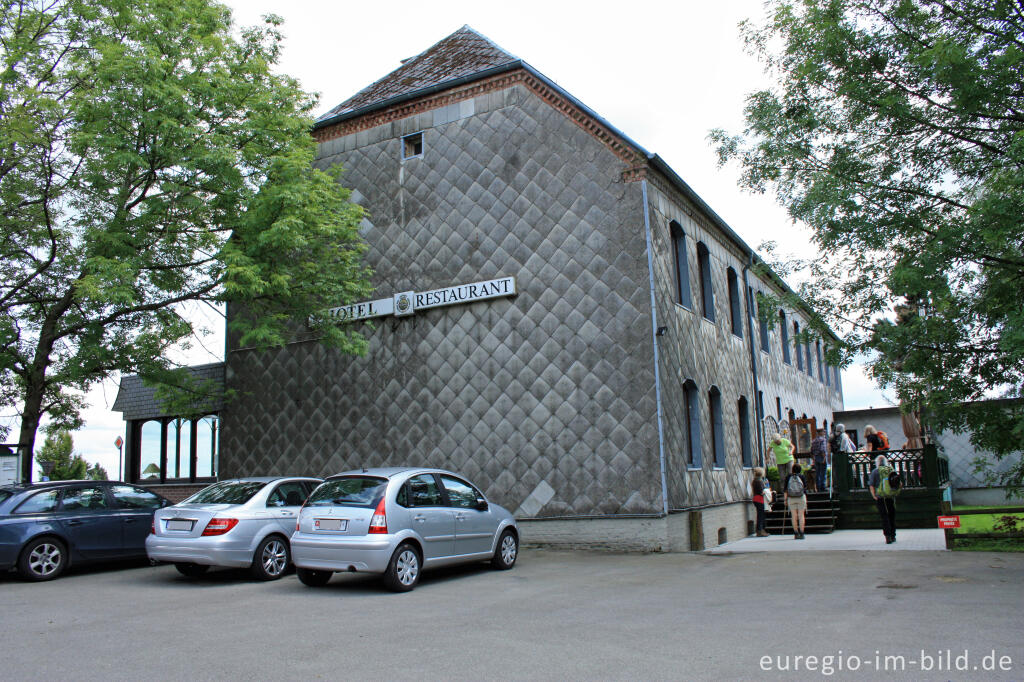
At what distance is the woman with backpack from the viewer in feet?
53.5

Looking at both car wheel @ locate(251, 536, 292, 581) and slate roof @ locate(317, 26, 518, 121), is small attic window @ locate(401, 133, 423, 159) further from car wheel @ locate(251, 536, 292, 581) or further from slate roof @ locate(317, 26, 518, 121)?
car wheel @ locate(251, 536, 292, 581)

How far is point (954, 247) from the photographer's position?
417 inches

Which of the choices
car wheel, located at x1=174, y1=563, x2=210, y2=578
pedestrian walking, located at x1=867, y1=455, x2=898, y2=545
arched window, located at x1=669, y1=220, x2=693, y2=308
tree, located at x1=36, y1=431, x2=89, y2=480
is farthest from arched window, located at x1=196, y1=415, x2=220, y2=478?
tree, located at x1=36, y1=431, x2=89, y2=480

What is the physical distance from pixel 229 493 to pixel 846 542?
1192 cm

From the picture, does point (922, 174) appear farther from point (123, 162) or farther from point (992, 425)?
point (123, 162)

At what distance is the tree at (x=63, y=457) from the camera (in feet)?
140

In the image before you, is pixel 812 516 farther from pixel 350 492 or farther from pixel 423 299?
pixel 350 492

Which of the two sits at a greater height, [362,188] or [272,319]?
[362,188]

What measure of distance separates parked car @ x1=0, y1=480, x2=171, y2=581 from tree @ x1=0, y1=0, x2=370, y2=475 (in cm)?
310

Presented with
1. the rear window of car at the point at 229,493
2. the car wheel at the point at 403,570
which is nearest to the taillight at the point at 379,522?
the car wheel at the point at 403,570

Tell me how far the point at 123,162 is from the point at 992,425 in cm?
1504

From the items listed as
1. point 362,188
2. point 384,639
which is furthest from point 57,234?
point 384,639

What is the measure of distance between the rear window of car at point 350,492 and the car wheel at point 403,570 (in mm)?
740

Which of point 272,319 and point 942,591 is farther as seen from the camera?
point 272,319
